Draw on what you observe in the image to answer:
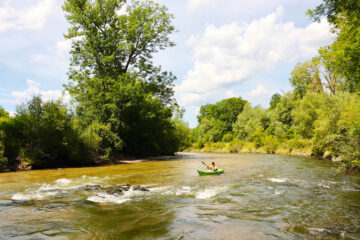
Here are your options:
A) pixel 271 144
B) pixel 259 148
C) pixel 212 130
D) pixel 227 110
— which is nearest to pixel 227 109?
pixel 227 110

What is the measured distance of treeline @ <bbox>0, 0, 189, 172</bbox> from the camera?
21.9m

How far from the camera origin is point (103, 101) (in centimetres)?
2766

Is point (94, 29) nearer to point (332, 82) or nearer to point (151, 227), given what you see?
point (151, 227)

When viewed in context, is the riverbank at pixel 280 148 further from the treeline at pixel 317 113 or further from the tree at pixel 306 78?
the tree at pixel 306 78

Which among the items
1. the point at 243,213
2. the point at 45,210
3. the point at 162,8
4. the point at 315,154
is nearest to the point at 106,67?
the point at 162,8

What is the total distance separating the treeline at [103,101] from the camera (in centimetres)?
2191

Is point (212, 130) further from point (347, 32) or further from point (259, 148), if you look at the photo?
point (347, 32)

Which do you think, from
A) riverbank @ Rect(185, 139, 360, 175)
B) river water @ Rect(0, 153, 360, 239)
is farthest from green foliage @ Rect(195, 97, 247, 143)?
A: river water @ Rect(0, 153, 360, 239)

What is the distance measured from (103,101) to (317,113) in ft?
88.3

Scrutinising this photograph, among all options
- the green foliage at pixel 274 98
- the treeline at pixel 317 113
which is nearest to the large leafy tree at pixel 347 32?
the treeline at pixel 317 113

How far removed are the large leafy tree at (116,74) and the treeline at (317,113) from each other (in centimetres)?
1826

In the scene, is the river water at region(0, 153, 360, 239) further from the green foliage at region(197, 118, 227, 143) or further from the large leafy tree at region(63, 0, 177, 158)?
the green foliage at region(197, 118, 227, 143)

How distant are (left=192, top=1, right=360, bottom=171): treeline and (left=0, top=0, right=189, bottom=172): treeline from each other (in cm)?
1775

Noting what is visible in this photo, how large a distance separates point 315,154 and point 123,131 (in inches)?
996
